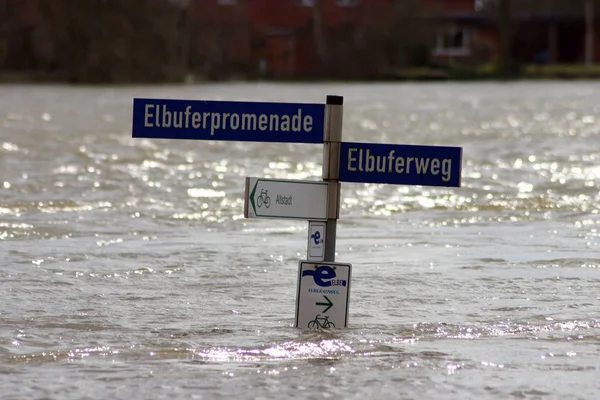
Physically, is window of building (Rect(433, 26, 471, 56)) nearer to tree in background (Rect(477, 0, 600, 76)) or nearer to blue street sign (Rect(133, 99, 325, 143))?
tree in background (Rect(477, 0, 600, 76))

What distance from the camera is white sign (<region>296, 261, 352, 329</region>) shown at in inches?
304

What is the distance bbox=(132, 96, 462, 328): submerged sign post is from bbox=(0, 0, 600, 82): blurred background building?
48.5 m

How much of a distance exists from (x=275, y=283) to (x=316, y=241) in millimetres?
1964

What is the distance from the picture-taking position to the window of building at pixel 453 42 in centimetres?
6788

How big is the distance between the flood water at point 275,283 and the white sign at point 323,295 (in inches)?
3.3

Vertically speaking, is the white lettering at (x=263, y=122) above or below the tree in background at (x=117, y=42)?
below

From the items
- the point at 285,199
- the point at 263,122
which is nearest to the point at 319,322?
the point at 285,199

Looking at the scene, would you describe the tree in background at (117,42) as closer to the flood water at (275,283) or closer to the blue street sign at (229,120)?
the flood water at (275,283)

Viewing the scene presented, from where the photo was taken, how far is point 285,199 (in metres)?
7.59

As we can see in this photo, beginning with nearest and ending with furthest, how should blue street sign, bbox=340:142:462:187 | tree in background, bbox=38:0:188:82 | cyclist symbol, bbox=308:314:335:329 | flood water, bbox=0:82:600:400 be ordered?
flood water, bbox=0:82:600:400 < blue street sign, bbox=340:142:462:187 < cyclist symbol, bbox=308:314:335:329 < tree in background, bbox=38:0:188:82

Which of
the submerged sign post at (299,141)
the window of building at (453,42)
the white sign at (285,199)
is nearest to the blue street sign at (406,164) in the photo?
the submerged sign post at (299,141)

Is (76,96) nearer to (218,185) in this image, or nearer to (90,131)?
(90,131)

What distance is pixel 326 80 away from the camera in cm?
6209

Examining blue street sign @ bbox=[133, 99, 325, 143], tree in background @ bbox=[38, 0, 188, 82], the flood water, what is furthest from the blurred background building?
blue street sign @ bbox=[133, 99, 325, 143]
